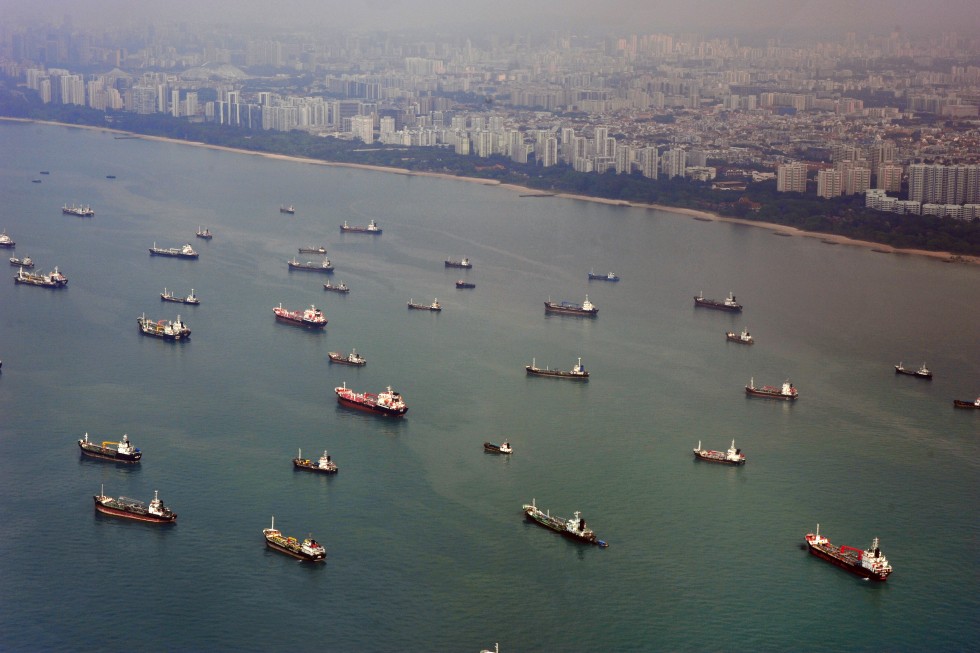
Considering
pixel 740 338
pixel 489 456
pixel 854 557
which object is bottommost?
pixel 854 557

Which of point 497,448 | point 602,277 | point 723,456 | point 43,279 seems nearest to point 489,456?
point 497,448

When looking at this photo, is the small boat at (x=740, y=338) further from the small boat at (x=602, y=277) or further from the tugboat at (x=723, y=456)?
the tugboat at (x=723, y=456)

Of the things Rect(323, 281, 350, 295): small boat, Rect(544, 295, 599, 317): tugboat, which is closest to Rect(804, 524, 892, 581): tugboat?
Rect(544, 295, 599, 317): tugboat

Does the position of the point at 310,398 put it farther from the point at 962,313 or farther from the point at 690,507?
the point at 962,313

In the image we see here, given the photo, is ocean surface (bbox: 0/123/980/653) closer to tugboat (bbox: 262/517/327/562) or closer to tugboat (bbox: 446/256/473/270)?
tugboat (bbox: 262/517/327/562)

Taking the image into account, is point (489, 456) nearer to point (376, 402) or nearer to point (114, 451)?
point (376, 402)

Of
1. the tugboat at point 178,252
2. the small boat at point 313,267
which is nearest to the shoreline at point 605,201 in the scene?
the small boat at point 313,267
